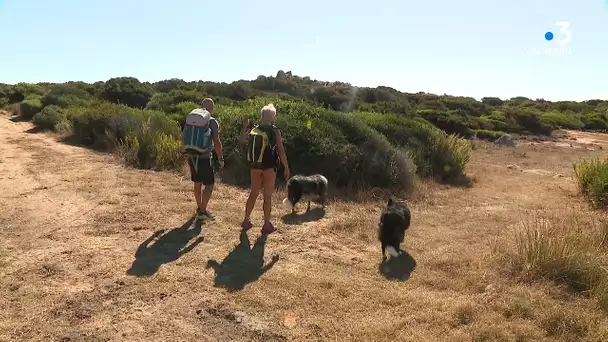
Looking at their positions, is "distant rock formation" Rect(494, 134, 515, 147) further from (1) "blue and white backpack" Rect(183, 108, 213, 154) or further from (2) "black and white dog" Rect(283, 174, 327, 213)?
(1) "blue and white backpack" Rect(183, 108, 213, 154)

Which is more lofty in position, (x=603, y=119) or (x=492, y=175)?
(x=603, y=119)

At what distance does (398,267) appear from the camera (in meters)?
5.43

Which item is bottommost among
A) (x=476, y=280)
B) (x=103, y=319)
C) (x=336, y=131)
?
(x=103, y=319)

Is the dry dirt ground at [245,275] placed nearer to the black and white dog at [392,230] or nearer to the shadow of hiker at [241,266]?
the shadow of hiker at [241,266]

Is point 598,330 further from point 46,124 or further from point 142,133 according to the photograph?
point 46,124

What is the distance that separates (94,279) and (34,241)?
1.53 m

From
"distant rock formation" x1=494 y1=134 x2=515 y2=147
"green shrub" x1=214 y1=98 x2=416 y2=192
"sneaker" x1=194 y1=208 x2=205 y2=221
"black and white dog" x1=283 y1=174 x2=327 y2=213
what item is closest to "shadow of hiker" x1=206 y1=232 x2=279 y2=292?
"sneaker" x1=194 y1=208 x2=205 y2=221

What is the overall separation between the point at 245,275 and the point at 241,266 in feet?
0.86

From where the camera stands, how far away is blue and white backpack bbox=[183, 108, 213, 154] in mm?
6176

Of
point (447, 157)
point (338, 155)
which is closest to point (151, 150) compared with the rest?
point (338, 155)

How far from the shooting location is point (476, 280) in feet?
16.2

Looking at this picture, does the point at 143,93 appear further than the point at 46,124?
Yes

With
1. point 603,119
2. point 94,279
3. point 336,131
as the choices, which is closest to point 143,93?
point 336,131

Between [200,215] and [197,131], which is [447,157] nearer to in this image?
[200,215]
